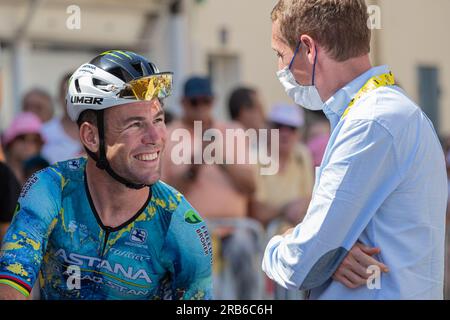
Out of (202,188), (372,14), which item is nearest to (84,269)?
(372,14)

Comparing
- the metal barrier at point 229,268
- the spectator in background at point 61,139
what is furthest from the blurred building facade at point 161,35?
the metal barrier at point 229,268

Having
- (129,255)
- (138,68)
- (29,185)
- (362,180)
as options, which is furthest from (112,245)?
(362,180)

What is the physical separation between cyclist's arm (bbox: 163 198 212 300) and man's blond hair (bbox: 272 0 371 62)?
2.86 feet

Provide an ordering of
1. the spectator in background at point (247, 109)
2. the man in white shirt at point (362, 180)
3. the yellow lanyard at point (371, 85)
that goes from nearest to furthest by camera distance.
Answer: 1. the man in white shirt at point (362, 180)
2. the yellow lanyard at point (371, 85)
3. the spectator in background at point (247, 109)

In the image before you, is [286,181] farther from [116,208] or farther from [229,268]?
[116,208]

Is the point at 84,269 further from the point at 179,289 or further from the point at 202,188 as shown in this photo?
the point at 202,188

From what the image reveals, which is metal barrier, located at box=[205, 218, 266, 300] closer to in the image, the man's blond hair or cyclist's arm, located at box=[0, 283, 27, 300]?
cyclist's arm, located at box=[0, 283, 27, 300]

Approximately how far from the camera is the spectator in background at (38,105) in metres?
8.52

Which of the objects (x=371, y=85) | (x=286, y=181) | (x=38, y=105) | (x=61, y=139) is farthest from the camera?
(x=38, y=105)

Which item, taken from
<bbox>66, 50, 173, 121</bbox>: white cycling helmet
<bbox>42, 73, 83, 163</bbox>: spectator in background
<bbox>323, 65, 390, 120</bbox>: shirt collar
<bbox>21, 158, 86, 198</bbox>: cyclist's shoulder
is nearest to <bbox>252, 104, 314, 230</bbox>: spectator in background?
<bbox>42, 73, 83, 163</bbox>: spectator in background

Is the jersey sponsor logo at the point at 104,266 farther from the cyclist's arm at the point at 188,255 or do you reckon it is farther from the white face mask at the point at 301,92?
the white face mask at the point at 301,92

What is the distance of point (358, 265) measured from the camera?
3051 millimetres

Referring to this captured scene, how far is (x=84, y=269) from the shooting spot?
140 inches

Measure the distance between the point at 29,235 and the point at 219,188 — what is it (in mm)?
3513
